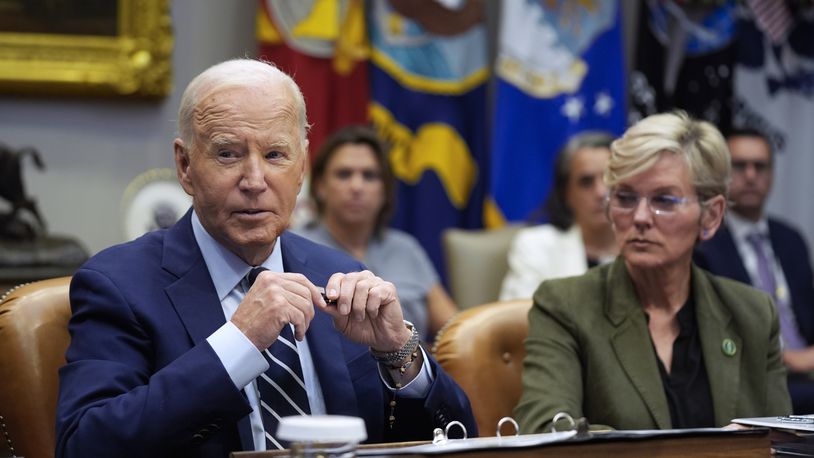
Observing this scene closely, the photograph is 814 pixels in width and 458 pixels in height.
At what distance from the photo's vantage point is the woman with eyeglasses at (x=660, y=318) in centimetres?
262

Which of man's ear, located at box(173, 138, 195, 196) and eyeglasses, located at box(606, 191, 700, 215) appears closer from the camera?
man's ear, located at box(173, 138, 195, 196)

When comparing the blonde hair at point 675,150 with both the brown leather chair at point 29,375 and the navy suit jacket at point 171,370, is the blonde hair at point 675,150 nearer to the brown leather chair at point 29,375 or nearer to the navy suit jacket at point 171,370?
the navy suit jacket at point 171,370

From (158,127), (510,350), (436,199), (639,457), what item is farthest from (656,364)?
(158,127)

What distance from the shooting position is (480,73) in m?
5.80

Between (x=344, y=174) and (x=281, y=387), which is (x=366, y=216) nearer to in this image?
(x=344, y=174)

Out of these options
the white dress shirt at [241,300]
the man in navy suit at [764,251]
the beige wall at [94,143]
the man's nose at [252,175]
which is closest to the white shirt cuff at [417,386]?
the white dress shirt at [241,300]

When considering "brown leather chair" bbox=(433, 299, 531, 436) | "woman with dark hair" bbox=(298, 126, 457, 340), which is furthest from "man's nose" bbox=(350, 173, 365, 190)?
"brown leather chair" bbox=(433, 299, 531, 436)

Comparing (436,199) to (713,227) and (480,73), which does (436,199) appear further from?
(713,227)

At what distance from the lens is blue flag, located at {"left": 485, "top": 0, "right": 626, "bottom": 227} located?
5.64m

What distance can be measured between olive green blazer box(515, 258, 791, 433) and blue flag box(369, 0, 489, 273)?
287 cm

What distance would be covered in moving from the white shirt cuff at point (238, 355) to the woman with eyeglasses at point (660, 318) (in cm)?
85

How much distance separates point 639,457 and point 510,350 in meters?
1.18

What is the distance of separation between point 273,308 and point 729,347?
4.28ft

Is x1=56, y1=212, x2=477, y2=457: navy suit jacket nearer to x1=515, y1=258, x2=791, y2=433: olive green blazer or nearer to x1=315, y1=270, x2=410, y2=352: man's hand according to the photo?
x1=315, y1=270, x2=410, y2=352: man's hand
